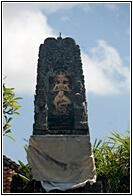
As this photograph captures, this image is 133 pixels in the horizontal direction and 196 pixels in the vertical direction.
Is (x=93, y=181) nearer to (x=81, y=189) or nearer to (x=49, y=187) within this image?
(x=81, y=189)

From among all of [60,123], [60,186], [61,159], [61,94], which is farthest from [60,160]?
[61,94]

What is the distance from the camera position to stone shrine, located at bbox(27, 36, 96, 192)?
27.4ft

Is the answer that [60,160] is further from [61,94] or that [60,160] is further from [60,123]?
[61,94]

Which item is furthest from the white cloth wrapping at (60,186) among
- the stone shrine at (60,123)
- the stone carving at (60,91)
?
the stone carving at (60,91)

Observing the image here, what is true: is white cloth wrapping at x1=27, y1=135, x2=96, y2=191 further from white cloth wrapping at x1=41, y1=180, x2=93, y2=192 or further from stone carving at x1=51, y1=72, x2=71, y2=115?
stone carving at x1=51, y1=72, x2=71, y2=115

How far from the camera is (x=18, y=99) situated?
8.91m

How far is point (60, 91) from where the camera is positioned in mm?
9703

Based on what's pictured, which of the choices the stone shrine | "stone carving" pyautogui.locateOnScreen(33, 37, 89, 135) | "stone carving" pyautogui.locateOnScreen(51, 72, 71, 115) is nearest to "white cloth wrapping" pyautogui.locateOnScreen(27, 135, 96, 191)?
the stone shrine

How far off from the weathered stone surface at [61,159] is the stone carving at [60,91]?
46 centimetres

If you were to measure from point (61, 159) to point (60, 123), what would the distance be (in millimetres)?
1155

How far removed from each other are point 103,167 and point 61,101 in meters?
2.15

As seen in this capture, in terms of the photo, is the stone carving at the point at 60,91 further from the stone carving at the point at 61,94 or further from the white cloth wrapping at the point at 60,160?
the white cloth wrapping at the point at 60,160

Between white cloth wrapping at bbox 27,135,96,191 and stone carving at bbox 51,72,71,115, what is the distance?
119 centimetres

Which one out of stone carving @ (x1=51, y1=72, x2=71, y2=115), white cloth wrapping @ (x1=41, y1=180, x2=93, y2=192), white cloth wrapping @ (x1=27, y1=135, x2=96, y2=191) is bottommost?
white cloth wrapping @ (x1=41, y1=180, x2=93, y2=192)
